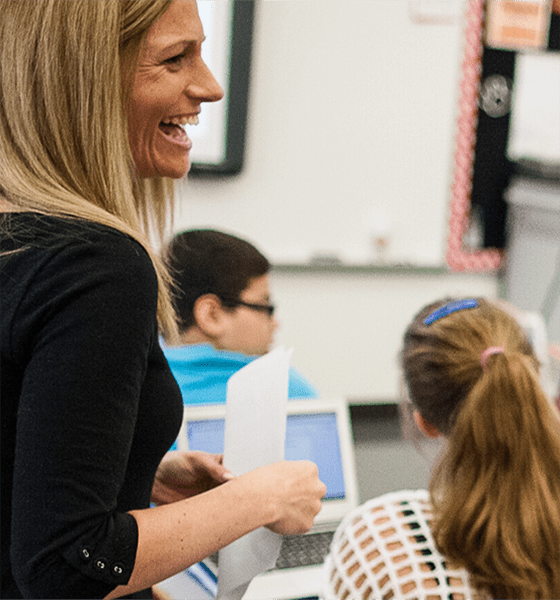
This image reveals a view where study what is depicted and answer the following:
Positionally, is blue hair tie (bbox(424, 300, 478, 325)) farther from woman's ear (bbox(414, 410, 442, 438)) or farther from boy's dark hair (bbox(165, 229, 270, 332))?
boy's dark hair (bbox(165, 229, 270, 332))

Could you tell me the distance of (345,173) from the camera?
2623mm

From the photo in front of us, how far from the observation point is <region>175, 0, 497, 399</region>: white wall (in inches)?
98.2

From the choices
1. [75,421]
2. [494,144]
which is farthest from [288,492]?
[494,144]

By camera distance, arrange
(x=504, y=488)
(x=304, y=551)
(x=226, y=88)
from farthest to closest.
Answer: (x=226, y=88)
(x=304, y=551)
(x=504, y=488)

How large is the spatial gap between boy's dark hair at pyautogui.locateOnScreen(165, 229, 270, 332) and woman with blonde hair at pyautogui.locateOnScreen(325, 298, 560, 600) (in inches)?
31.1

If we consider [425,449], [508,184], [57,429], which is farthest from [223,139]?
[57,429]

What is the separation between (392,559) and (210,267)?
37.1 inches

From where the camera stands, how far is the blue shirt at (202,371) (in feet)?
4.58

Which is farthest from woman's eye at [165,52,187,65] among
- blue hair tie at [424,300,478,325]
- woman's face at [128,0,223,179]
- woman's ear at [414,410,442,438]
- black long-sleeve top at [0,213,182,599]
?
woman's ear at [414,410,442,438]

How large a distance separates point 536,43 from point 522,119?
0.30 metres

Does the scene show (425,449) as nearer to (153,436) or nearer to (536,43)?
(153,436)

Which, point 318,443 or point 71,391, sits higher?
point 71,391

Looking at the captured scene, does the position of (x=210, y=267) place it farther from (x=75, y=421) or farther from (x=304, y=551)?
(x=75, y=421)

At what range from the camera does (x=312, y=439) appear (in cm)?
146
